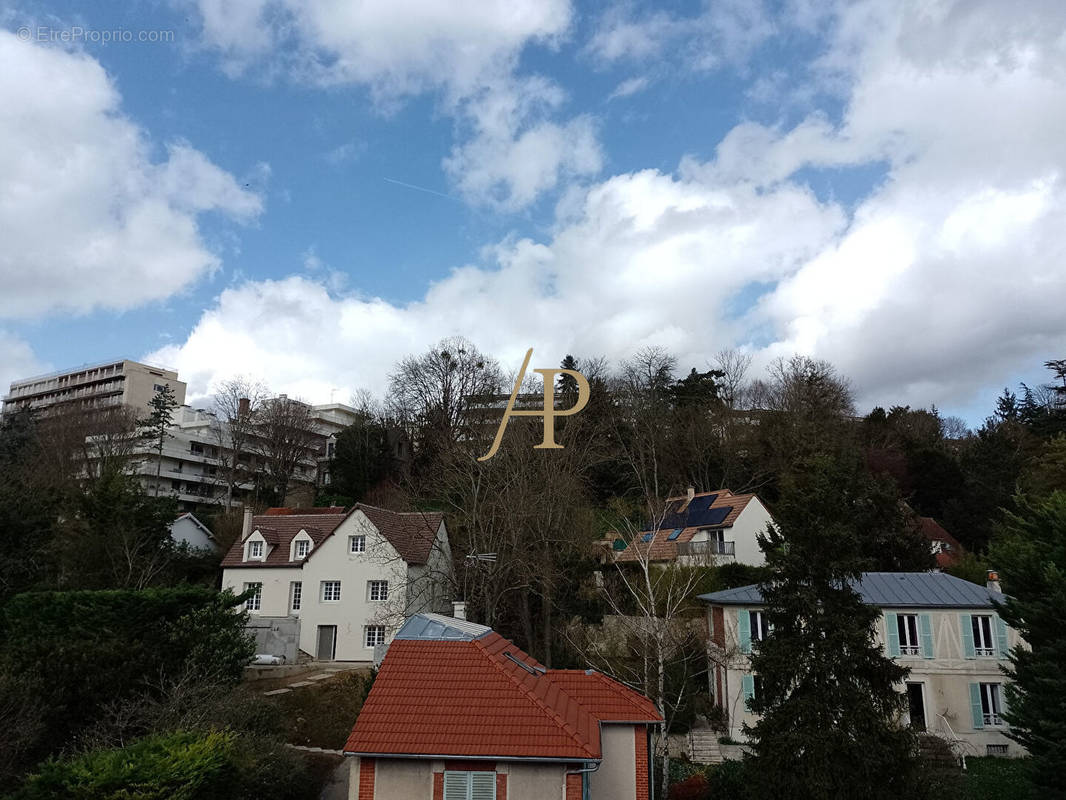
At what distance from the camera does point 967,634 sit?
80.9ft

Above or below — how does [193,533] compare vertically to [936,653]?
above

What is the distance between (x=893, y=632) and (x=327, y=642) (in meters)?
24.3

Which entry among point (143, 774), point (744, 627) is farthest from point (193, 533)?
point (143, 774)

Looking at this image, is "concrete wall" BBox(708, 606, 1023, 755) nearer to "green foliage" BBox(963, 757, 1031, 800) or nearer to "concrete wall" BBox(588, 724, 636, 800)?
"green foliage" BBox(963, 757, 1031, 800)

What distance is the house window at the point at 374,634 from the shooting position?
32.2 metres

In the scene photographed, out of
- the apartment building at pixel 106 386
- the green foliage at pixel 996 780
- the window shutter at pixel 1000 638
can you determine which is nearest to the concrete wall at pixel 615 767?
the green foliage at pixel 996 780

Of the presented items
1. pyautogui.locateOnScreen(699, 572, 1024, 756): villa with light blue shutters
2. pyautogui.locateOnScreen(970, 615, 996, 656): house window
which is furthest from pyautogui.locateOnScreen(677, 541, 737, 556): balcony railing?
pyautogui.locateOnScreen(970, 615, 996, 656): house window

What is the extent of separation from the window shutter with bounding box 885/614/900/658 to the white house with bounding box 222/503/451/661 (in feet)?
58.7

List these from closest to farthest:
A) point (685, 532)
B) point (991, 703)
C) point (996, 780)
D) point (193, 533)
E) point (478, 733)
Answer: point (478, 733), point (996, 780), point (991, 703), point (685, 532), point (193, 533)

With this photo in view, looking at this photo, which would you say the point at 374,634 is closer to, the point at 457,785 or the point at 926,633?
the point at 457,785

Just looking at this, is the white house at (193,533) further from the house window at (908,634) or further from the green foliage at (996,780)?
the green foliage at (996,780)

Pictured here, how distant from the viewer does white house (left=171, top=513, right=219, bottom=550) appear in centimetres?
4025

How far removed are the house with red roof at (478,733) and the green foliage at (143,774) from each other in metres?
2.39

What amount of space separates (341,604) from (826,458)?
2481 cm
